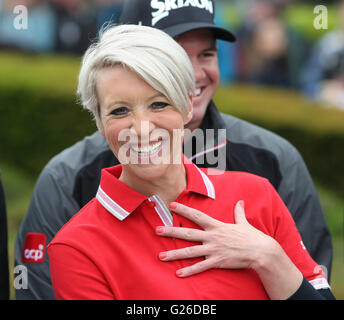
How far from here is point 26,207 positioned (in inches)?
271

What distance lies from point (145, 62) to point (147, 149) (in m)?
0.27

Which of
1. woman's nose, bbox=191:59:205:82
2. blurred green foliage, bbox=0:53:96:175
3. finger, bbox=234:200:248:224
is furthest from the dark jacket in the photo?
blurred green foliage, bbox=0:53:96:175

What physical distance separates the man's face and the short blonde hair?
2.84ft

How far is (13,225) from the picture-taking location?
21.4 feet

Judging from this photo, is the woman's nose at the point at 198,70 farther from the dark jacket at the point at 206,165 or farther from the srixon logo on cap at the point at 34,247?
the srixon logo on cap at the point at 34,247

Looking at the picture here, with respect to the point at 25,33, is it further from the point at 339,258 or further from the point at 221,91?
the point at 339,258

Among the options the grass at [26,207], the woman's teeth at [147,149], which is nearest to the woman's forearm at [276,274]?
the woman's teeth at [147,149]

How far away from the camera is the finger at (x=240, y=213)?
229 cm

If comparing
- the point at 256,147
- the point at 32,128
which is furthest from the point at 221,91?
the point at 256,147

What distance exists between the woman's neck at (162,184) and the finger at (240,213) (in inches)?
7.8

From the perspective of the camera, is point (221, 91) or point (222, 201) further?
point (221, 91)

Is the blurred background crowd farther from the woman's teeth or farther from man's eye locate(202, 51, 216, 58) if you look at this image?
the woman's teeth

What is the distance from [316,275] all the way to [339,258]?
3.80 meters

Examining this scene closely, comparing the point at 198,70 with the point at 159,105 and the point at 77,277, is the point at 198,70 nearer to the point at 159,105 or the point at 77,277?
the point at 159,105
